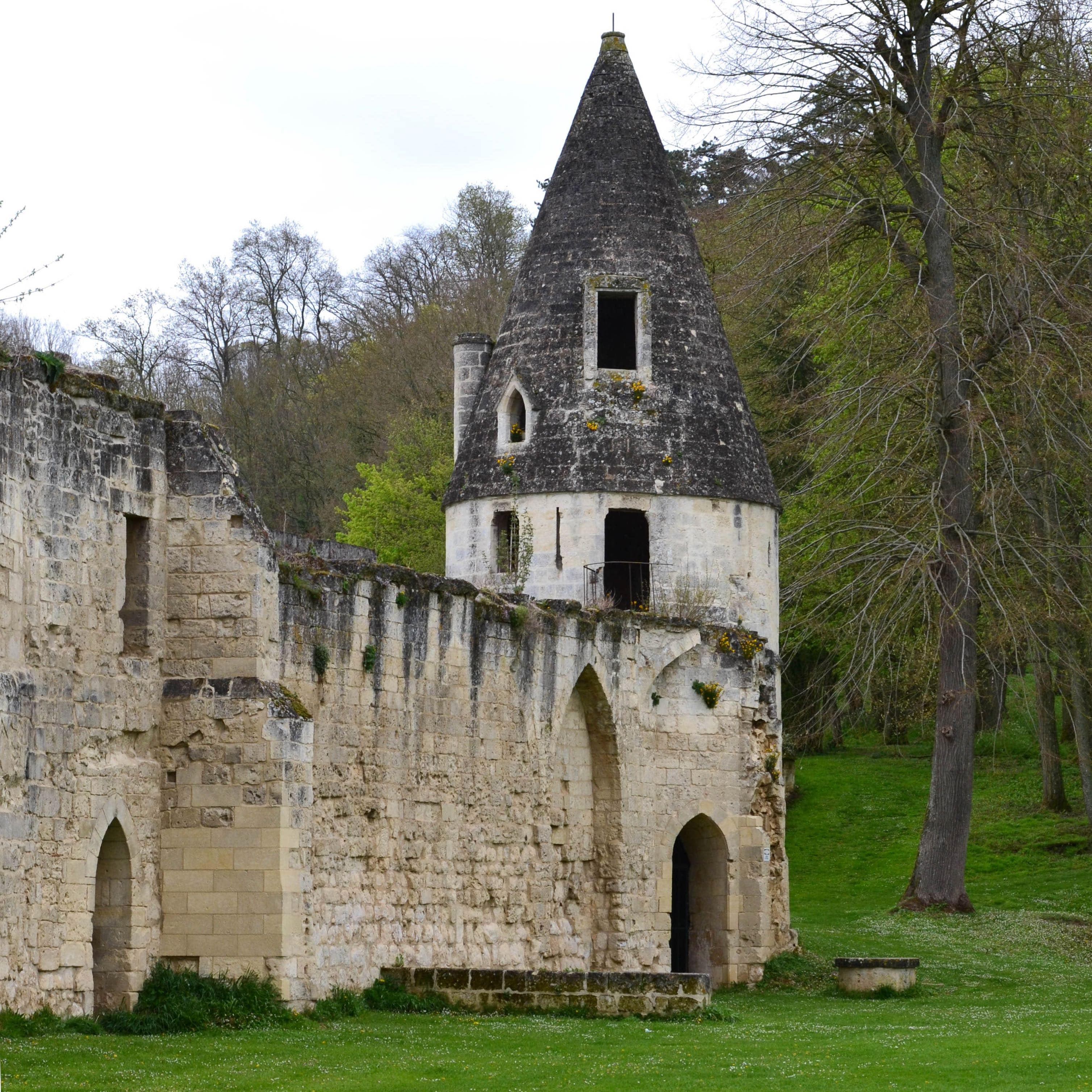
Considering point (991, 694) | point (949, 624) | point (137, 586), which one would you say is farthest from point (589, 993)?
point (991, 694)

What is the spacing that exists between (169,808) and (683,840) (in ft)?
35.0

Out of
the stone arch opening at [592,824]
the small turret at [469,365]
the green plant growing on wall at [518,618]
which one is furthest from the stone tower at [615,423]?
the green plant growing on wall at [518,618]

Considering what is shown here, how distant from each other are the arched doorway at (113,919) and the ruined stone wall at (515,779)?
1708 millimetres

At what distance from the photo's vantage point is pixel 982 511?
29.2m

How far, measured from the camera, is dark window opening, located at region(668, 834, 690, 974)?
26.2m

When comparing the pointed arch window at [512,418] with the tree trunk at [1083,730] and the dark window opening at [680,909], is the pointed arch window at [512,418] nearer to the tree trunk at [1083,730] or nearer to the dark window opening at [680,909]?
the dark window opening at [680,909]

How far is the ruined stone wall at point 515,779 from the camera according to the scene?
18859mm

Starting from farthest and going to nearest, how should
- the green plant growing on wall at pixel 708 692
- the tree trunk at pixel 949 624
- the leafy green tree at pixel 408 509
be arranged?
the leafy green tree at pixel 408 509 < the tree trunk at pixel 949 624 < the green plant growing on wall at pixel 708 692

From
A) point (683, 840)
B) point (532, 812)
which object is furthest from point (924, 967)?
point (532, 812)

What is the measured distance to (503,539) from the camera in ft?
92.7

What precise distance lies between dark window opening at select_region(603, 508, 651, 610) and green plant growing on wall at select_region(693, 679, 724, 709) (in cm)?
129

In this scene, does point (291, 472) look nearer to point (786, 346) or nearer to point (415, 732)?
point (786, 346)

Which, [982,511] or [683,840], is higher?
[982,511]

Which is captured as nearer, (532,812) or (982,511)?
(532,812)
